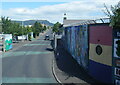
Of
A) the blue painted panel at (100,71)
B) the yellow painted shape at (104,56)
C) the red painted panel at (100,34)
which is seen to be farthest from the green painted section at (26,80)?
the red painted panel at (100,34)

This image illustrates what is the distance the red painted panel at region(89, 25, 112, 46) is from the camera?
43.6ft

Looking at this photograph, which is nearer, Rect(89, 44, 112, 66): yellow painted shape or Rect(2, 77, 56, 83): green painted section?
Rect(89, 44, 112, 66): yellow painted shape

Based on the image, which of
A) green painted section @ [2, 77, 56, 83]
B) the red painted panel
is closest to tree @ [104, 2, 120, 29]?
the red painted panel

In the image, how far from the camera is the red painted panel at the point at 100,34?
43.6 ft

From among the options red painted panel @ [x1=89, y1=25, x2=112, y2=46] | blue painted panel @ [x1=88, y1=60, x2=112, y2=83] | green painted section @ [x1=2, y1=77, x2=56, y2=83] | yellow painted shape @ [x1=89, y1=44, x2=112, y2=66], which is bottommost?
green painted section @ [x1=2, y1=77, x2=56, y2=83]

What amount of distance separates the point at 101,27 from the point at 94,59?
2.67m

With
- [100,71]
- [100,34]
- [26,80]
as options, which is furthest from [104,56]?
[26,80]

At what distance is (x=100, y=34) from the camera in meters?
14.4

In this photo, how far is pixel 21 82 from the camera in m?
14.9

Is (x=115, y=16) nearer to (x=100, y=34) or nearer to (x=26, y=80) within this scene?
(x=100, y=34)

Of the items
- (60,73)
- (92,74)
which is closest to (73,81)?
(92,74)

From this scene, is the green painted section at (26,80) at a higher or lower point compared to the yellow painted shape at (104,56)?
lower

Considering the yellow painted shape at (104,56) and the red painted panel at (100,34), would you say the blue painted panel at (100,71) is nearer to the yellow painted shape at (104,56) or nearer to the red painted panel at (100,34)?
the yellow painted shape at (104,56)

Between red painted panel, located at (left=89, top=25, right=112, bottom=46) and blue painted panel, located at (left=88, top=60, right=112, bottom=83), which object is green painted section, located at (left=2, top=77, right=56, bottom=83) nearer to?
blue painted panel, located at (left=88, top=60, right=112, bottom=83)
